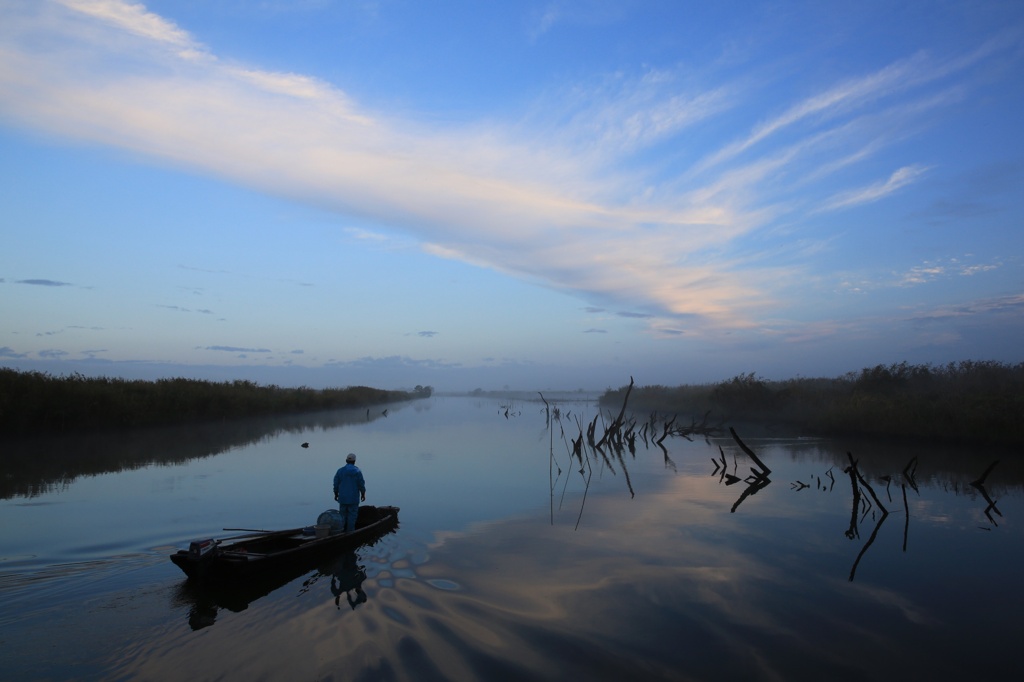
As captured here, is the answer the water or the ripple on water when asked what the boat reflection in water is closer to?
the water

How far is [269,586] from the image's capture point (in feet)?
27.9

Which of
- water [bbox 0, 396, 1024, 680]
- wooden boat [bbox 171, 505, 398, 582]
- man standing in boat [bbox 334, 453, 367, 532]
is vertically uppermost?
man standing in boat [bbox 334, 453, 367, 532]

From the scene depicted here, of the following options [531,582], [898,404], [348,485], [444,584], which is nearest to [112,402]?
[348,485]

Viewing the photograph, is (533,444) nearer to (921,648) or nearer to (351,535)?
(351,535)

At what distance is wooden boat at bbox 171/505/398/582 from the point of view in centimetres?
803

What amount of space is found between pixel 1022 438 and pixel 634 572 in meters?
20.6

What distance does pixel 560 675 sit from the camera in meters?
5.88

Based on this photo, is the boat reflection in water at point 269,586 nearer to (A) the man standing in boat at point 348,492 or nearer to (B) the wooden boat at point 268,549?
(B) the wooden boat at point 268,549

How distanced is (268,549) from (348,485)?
1781mm

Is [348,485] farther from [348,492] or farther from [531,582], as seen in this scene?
[531,582]

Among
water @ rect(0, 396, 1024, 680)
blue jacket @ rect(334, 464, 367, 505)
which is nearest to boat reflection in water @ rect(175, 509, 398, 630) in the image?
water @ rect(0, 396, 1024, 680)

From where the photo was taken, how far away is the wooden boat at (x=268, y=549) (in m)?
8.03

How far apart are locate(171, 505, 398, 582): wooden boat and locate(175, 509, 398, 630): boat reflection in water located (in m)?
0.08

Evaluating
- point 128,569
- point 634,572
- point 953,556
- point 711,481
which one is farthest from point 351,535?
point 711,481
